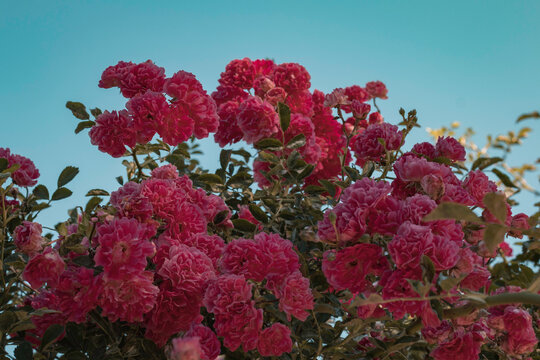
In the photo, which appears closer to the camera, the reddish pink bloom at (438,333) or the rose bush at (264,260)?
the rose bush at (264,260)

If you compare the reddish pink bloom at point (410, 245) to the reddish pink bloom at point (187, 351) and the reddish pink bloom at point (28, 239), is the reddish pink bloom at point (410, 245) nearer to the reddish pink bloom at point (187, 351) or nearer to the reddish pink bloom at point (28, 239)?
the reddish pink bloom at point (187, 351)

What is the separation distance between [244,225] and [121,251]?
0.40 meters

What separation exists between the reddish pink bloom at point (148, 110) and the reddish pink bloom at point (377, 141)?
604 mm

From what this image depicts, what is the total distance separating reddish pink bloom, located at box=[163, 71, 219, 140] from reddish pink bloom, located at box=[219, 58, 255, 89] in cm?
38

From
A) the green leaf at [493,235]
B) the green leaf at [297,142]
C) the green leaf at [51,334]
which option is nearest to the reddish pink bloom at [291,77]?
the green leaf at [297,142]

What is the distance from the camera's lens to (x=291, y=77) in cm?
189

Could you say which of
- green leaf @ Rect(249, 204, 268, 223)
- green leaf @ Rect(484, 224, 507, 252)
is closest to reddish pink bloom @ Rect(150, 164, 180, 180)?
green leaf @ Rect(249, 204, 268, 223)

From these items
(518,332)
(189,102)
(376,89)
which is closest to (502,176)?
(518,332)

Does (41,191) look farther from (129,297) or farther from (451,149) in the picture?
(451,149)

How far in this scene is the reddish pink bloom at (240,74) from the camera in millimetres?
1908

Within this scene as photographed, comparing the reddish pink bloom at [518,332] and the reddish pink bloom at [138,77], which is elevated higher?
the reddish pink bloom at [138,77]

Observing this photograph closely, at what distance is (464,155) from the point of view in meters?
1.50

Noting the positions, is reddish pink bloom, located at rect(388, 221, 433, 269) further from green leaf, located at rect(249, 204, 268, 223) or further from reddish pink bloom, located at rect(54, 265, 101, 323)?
reddish pink bloom, located at rect(54, 265, 101, 323)

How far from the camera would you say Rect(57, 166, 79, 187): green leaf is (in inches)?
57.4
